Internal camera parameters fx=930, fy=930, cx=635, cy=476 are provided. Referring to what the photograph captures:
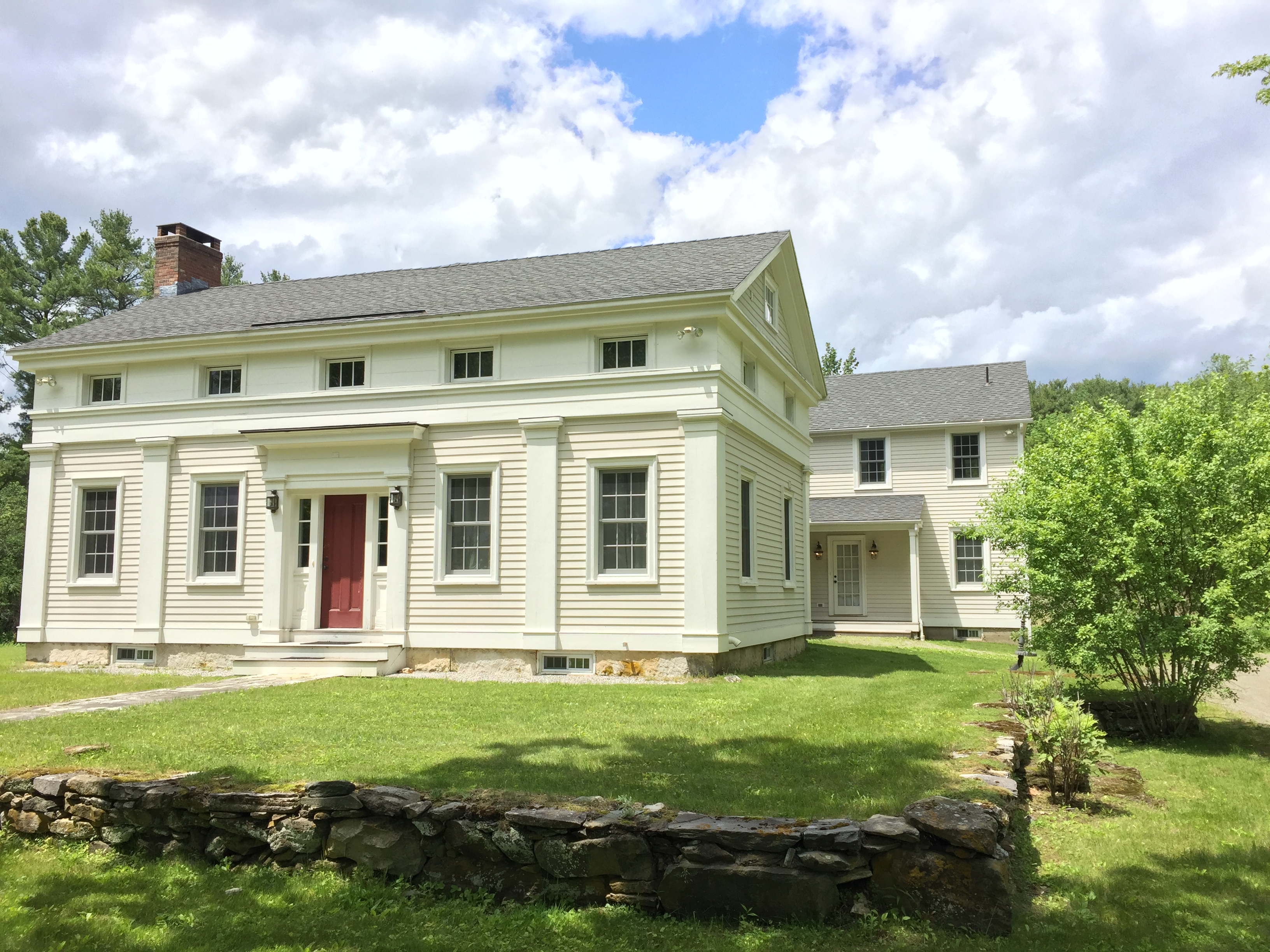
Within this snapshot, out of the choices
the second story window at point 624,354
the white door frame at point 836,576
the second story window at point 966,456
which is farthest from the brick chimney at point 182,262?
the second story window at point 966,456

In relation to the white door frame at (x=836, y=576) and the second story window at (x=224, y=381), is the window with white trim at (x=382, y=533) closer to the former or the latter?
the second story window at (x=224, y=381)

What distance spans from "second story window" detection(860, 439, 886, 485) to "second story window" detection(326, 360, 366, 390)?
14999 millimetres

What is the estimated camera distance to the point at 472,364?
1465cm

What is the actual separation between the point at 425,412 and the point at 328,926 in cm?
1023

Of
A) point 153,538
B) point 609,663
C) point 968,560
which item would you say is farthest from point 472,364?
point 968,560

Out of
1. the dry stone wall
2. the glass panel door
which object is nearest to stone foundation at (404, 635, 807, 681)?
the dry stone wall

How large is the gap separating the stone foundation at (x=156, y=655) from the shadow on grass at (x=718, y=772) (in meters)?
9.02

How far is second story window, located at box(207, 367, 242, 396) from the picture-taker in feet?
51.8

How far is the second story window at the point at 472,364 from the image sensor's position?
574 inches

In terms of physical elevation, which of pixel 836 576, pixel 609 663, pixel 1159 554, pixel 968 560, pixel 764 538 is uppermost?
pixel 764 538

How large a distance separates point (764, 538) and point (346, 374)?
7542 mm

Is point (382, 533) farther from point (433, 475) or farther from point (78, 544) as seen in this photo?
point (78, 544)

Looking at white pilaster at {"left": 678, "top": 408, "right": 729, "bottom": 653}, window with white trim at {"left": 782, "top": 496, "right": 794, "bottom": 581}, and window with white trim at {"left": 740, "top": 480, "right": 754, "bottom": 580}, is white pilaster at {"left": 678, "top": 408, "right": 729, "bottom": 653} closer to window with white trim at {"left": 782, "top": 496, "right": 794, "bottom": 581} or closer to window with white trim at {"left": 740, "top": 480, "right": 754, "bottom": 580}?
window with white trim at {"left": 740, "top": 480, "right": 754, "bottom": 580}

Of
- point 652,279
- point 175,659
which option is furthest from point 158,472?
point 652,279
